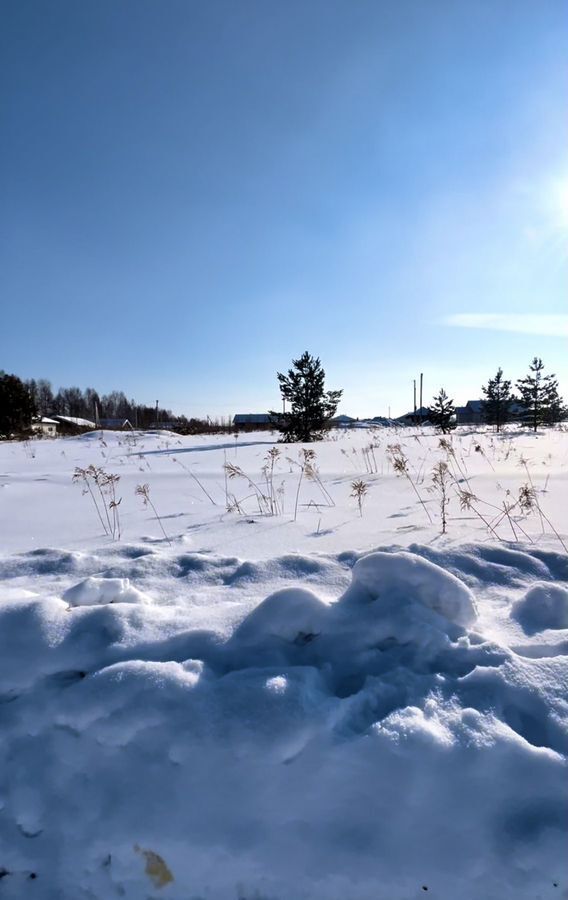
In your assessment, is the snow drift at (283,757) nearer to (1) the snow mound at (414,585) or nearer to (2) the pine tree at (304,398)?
(1) the snow mound at (414,585)

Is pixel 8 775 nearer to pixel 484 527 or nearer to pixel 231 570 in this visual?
pixel 231 570

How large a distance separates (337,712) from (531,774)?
50 cm

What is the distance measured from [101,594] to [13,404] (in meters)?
29.3

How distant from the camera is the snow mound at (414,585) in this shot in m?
1.62

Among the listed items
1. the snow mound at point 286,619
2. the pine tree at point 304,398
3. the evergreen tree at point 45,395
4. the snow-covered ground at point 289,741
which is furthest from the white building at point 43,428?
the evergreen tree at point 45,395

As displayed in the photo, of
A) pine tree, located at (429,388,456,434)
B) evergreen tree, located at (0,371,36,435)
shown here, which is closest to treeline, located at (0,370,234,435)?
evergreen tree, located at (0,371,36,435)

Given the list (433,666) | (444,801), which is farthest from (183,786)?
(433,666)

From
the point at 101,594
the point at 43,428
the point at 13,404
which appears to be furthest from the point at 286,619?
the point at 43,428

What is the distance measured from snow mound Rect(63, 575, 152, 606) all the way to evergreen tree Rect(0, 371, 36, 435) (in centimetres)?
2783

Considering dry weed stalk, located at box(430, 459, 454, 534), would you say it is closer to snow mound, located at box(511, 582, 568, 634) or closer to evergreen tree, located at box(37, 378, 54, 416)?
snow mound, located at box(511, 582, 568, 634)

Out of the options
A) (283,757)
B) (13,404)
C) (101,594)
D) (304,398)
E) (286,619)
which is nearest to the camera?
(283,757)

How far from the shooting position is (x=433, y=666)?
1.44m

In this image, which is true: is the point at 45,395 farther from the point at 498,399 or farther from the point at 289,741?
the point at 289,741

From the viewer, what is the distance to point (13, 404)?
26.5 meters
